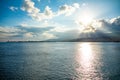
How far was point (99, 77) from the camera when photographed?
110ft

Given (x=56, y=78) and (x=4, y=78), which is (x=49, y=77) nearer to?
(x=56, y=78)

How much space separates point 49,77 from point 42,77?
1.73 meters

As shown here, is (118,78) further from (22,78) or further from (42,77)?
(22,78)

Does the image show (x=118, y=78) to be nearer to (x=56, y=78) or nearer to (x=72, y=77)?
(x=72, y=77)

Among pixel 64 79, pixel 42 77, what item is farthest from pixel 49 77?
pixel 64 79

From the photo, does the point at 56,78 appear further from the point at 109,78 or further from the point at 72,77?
the point at 109,78

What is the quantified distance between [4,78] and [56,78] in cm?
1269

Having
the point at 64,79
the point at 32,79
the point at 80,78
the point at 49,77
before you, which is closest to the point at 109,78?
the point at 80,78

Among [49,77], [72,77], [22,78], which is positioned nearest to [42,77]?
[49,77]

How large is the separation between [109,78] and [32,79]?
18.4 meters

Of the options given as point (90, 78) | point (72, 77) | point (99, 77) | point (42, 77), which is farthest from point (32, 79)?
point (99, 77)

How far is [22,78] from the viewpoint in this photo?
3259 centimetres

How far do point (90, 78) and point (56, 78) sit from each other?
823 cm

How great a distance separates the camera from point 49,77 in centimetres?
3334
